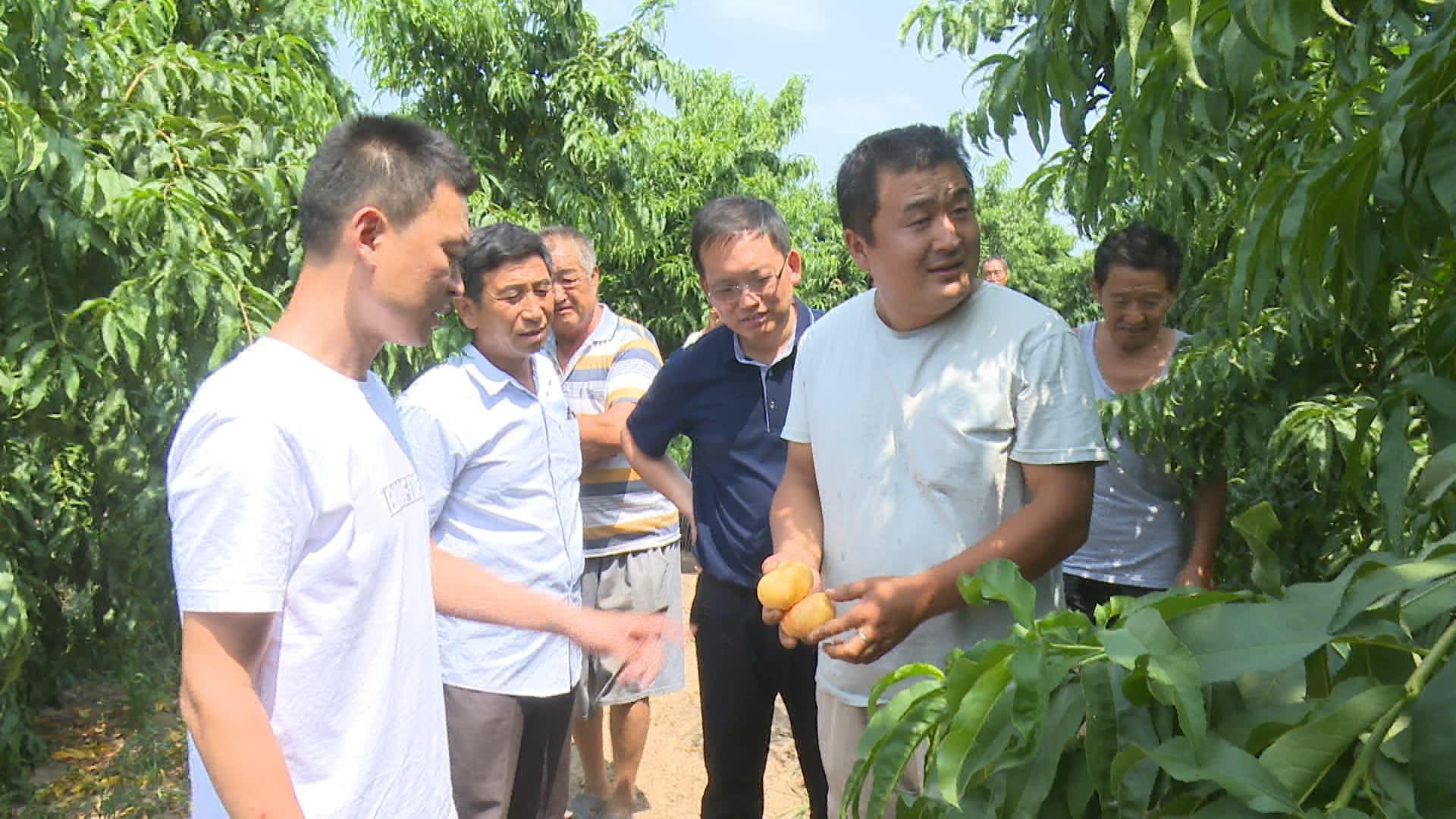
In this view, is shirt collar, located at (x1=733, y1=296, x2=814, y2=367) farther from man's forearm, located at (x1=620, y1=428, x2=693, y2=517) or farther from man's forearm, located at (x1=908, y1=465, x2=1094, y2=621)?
man's forearm, located at (x1=908, y1=465, x2=1094, y2=621)

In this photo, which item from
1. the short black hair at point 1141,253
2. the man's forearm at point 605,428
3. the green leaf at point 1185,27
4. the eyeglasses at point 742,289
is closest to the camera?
the green leaf at point 1185,27

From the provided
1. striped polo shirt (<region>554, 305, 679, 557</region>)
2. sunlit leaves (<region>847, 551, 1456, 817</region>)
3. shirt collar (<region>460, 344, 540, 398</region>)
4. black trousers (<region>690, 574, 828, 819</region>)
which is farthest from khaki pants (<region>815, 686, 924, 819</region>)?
striped polo shirt (<region>554, 305, 679, 557</region>)

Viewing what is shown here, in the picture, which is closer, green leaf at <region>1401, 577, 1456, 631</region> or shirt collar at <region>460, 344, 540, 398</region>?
green leaf at <region>1401, 577, 1456, 631</region>

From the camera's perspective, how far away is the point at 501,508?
2789 millimetres

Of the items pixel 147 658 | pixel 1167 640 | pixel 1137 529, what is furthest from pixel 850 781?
pixel 147 658

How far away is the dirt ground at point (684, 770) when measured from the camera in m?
4.33

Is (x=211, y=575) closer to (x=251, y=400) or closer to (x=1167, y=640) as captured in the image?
(x=251, y=400)

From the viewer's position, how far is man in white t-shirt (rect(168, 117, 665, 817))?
1397 mm

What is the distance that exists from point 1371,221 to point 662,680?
9.07 feet

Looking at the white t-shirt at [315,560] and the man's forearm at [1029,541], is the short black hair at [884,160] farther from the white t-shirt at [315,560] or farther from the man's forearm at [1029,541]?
the white t-shirt at [315,560]

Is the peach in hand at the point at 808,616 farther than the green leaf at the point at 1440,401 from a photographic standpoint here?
Yes

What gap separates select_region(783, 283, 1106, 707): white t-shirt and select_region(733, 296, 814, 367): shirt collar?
715 mm

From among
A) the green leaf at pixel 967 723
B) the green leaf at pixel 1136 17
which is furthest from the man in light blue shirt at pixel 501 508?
the green leaf at pixel 967 723

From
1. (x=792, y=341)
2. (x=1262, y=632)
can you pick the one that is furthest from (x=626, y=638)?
(x=1262, y=632)
